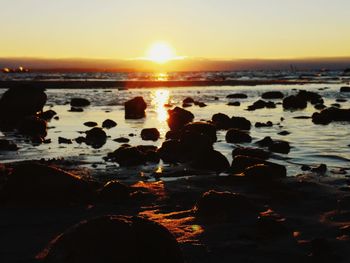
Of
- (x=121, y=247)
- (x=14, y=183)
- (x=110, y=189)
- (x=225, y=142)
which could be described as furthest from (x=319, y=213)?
(x=225, y=142)

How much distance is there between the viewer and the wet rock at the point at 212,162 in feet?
47.2

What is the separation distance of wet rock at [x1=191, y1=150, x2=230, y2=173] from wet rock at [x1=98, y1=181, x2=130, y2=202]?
12.4 feet

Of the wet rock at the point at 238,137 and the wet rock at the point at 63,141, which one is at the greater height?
the wet rock at the point at 238,137

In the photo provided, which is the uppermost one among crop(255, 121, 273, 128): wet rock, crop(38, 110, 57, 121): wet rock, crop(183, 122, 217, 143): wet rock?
crop(183, 122, 217, 143): wet rock

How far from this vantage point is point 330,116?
88.1ft

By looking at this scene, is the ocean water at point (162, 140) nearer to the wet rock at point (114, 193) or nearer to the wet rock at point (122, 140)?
the wet rock at point (122, 140)

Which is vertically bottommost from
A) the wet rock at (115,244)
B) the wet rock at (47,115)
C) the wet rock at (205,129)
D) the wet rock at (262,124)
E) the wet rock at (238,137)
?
the wet rock at (47,115)

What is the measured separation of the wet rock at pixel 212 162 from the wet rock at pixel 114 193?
3.79m

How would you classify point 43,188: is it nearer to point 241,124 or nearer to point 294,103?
point 241,124

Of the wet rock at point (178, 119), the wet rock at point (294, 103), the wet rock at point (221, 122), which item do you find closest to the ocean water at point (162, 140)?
the wet rock at point (178, 119)

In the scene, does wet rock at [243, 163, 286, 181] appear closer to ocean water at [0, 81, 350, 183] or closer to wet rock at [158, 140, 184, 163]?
ocean water at [0, 81, 350, 183]

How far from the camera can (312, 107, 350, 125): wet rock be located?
26469 millimetres

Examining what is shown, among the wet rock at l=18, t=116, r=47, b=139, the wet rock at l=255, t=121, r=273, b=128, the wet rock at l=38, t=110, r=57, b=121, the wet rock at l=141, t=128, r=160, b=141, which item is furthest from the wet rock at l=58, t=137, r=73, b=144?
the wet rock at l=38, t=110, r=57, b=121

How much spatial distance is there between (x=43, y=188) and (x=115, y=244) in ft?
18.5
